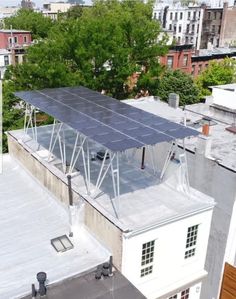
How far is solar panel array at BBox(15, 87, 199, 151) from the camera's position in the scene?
53.4ft

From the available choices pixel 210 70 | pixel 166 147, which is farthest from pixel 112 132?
pixel 210 70

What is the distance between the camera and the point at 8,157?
24844mm

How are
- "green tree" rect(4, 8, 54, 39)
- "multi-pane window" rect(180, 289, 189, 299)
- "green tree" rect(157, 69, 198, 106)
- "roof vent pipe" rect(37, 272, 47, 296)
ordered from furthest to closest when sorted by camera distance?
"green tree" rect(4, 8, 54, 39) < "green tree" rect(157, 69, 198, 106) < "multi-pane window" rect(180, 289, 189, 299) < "roof vent pipe" rect(37, 272, 47, 296)

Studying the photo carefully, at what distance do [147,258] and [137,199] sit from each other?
296 centimetres

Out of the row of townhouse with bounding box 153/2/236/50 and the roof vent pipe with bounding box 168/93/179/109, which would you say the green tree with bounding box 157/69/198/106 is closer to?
the roof vent pipe with bounding box 168/93/179/109

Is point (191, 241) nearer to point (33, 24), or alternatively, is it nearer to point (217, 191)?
point (217, 191)

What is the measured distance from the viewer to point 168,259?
1675 centimetres

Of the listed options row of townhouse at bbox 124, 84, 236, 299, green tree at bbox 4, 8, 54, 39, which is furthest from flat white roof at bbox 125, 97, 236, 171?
green tree at bbox 4, 8, 54, 39

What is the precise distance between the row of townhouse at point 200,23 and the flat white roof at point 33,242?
83.9 m

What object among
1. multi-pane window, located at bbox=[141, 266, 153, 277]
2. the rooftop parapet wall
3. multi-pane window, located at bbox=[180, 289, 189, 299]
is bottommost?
multi-pane window, located at bbox=[180, 289, 189, 299]

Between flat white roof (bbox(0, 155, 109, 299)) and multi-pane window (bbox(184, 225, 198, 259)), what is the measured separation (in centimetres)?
407

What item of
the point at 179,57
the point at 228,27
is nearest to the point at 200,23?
the point at 228,27

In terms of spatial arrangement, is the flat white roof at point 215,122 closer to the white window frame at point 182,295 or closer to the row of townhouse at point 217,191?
the row of townhouse at point 217,191

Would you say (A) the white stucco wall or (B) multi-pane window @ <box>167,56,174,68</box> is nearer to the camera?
(A) the white stucco wall
